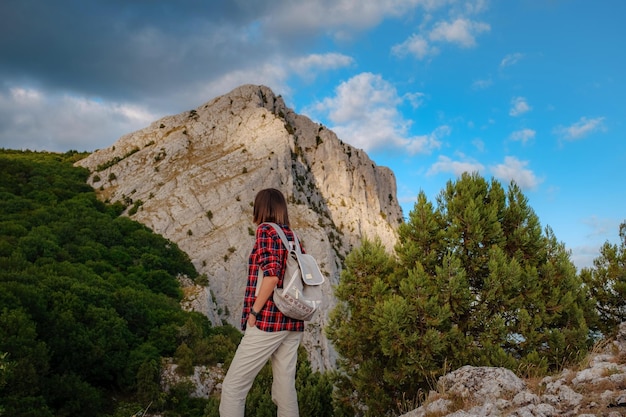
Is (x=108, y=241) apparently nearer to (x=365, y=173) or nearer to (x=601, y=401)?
(x=601, y=401)

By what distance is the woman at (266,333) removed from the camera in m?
4.71

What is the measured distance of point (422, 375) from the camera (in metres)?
9.06

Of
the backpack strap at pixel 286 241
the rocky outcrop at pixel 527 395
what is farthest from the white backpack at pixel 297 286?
the rocky outcrop at pixel 527 395

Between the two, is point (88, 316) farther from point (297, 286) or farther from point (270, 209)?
point (297, 286)

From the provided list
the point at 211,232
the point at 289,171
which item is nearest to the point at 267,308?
the point at 211,232

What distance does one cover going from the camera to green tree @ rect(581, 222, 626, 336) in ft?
34.6

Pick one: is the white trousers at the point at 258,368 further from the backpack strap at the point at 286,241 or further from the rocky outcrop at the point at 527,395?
the rocky outcrop at the point at 527,395

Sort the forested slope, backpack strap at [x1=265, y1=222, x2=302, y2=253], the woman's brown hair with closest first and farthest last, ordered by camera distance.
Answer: backpack strap at [x1=265, y1=222, x2=302, y2=253] → the woman's brown hair → the forested slope

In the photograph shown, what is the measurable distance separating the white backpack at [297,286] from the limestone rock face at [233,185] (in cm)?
2561

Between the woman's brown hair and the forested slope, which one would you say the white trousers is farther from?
the forested slope

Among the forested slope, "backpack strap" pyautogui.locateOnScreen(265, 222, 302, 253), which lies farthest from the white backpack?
the forested slope

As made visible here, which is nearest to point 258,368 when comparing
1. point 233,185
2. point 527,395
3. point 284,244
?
point 284,244

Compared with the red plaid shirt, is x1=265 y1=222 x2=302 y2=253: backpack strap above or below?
above

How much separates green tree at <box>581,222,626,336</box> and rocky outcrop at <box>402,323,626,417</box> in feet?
15.8
